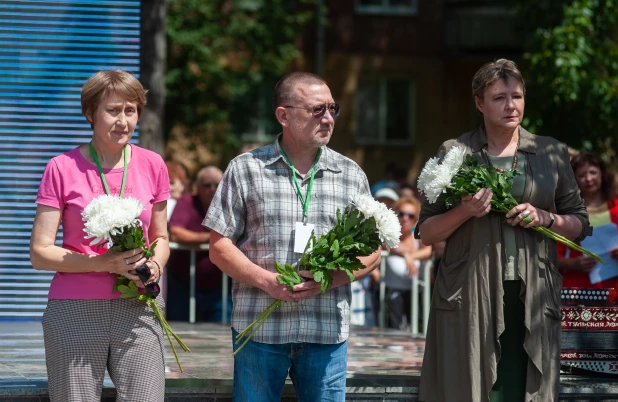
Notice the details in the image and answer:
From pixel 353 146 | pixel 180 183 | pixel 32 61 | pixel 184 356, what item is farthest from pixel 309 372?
pixel 353 146

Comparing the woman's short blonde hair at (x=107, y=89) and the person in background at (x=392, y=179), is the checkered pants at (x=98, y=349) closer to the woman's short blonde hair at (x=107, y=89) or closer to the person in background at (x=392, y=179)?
the woman's short blonde hair at (x=107, y=89)

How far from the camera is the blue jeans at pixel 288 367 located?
4523mm

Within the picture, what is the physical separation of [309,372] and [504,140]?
152cm

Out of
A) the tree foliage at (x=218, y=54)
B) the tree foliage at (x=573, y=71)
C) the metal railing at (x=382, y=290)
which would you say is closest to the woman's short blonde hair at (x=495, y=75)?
the metal railing at (x=382, y=290)

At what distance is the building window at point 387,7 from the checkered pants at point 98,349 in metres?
23.6

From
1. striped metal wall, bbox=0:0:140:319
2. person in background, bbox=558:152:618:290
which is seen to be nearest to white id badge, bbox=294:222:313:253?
striped metal wall, bbox=0:0:140:319

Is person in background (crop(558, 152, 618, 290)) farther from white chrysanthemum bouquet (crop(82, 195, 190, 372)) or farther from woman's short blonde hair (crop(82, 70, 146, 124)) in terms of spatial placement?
woman's short blonde hair (crop(82, 70, 146, 124))

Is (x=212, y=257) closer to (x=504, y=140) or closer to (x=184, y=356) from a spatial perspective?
(x=504, y=140)

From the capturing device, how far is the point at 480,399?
4.82 meters

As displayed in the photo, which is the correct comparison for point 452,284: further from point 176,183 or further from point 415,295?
point 176,183

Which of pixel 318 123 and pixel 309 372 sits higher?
pixel 318 123

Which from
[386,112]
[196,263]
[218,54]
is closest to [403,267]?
[196,263]

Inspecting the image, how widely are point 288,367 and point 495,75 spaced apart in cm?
172

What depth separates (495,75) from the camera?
195 inches
